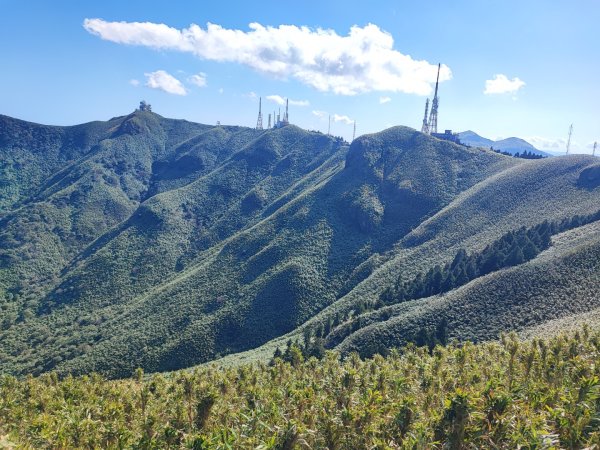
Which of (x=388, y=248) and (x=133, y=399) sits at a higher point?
(x=388, y=248)

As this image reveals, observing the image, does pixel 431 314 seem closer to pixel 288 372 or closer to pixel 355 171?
pixel 288 372

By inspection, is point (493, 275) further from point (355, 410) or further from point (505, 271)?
point (355, 410)

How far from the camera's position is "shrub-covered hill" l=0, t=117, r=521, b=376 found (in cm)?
8531

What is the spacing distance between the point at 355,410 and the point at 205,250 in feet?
392

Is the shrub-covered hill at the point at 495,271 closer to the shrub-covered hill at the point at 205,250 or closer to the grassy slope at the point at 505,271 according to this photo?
the grassy slope at the point at 505,271

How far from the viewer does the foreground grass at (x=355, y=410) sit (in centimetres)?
1565

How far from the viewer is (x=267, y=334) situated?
3292 inches

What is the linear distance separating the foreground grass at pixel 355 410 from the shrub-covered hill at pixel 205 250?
158 ft

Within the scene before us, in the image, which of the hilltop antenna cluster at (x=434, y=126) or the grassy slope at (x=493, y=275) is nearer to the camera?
the grassy slope at (x=493, y=275)

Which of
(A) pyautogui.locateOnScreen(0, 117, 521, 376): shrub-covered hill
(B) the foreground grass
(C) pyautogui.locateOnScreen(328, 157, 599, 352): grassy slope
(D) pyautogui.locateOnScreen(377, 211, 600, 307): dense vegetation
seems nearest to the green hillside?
(C) pyautogui.locateOnScreen(328, 157, 599, 352): grassy slope

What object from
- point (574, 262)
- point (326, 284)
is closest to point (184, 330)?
point (326, 284)

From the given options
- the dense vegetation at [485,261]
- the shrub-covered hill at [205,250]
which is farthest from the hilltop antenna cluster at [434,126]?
the dense vegetation at [485,261]

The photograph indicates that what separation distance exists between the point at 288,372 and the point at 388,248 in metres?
71.5

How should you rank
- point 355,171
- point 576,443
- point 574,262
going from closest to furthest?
1. point 576,443
2. point 574,262
3. point 355,171
